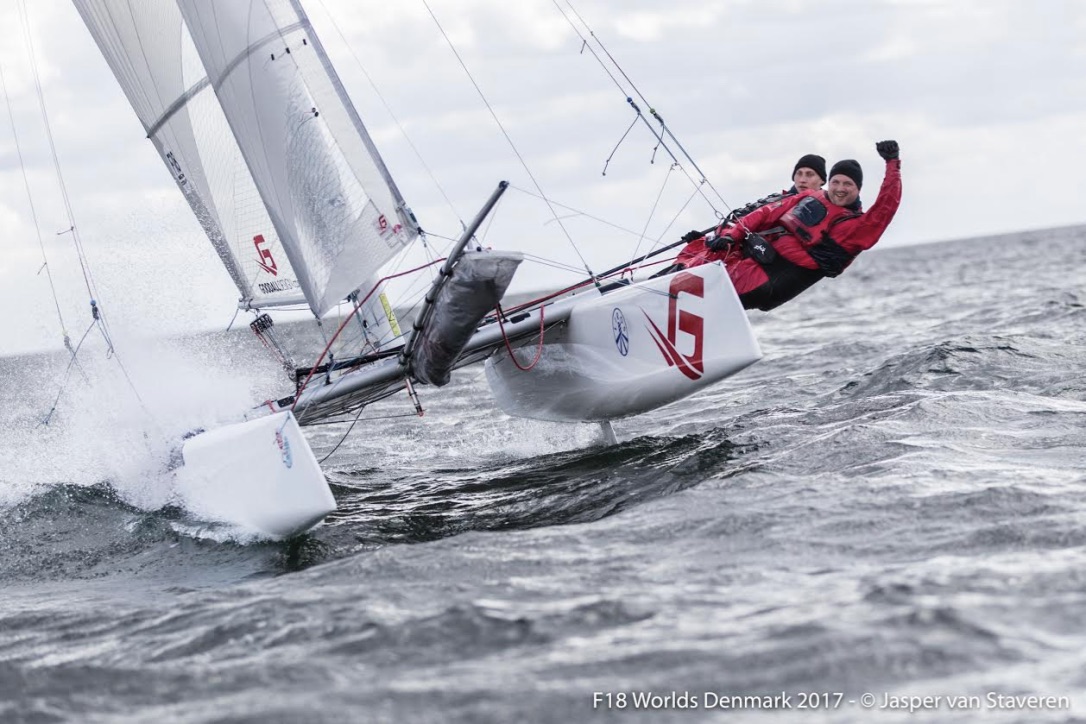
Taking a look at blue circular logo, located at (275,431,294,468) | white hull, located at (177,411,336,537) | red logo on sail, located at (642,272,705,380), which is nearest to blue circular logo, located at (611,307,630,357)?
red logo on sail, located at (642,272,705,380)

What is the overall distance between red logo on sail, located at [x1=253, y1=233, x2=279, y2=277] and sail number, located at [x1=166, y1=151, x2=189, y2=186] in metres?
0.46

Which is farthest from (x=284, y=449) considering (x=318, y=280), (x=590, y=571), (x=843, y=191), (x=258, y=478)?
(x=843, y=191)

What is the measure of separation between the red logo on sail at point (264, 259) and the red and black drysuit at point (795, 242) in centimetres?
186

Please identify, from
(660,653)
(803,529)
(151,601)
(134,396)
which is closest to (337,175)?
(134,396)

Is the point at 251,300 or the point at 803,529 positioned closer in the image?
the point at 803,529

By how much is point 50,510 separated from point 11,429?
139 inches

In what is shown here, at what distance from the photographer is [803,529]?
3115 millimetres

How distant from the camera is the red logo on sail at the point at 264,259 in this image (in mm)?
5363

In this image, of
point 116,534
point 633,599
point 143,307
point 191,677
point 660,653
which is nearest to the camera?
point 660,653

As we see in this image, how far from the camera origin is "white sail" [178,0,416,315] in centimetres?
473

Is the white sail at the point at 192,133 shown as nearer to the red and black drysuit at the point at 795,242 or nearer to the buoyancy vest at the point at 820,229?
the red and black drysuit at the point at 795,242

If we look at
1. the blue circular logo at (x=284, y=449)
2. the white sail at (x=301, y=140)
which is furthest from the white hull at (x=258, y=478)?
the white sail at (x=301, y=140)

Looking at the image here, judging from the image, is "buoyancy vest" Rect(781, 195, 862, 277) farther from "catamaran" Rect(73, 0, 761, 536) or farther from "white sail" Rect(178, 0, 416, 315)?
"white sail" Rect(178, 0, 416, 315)

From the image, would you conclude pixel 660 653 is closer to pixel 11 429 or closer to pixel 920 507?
pixel 920 507
